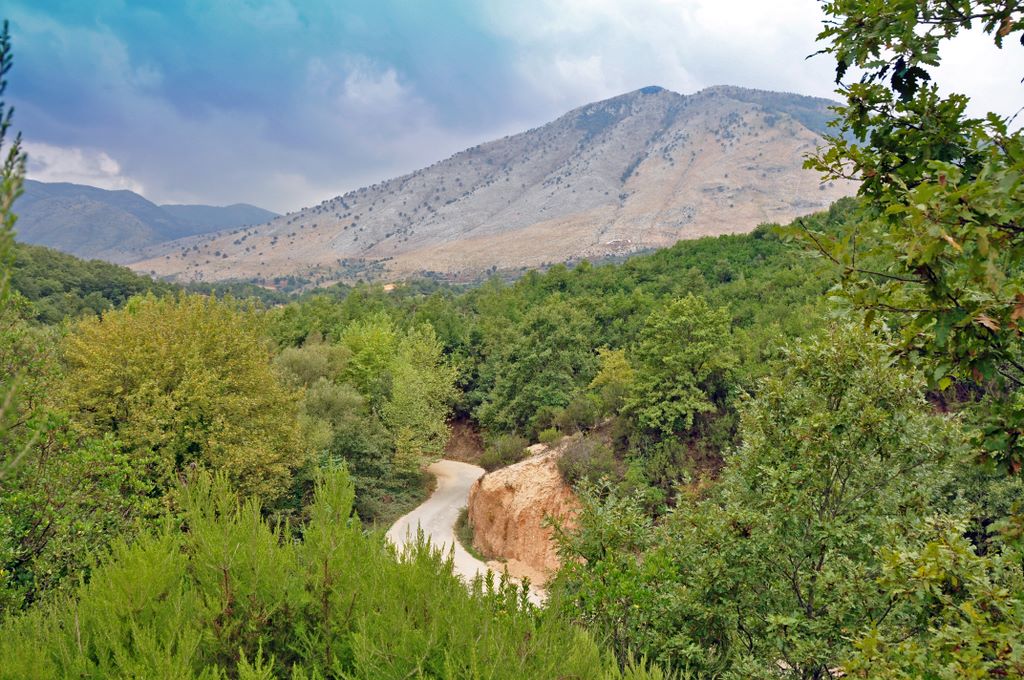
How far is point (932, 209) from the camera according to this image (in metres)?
2.83

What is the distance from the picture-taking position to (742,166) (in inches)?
7411

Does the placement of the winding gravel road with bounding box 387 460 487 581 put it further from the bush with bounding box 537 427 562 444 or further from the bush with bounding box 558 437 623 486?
the bush with bounding box 537 427 562 444

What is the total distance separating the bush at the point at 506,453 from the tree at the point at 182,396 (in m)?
11.8

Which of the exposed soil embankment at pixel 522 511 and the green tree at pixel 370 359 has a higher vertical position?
the green tree at pixel 370 359

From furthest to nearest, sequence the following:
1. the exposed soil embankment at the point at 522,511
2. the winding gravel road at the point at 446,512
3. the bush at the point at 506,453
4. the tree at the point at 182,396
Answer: the bush at the point at 506,453 → the winding gravel road at the point at 446,512 → the exposed soil embankment at the point at 522,511 → the tree at the point at 182,396

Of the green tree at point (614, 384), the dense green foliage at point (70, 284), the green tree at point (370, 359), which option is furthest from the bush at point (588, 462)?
the dense green foliage at point (70, 284)

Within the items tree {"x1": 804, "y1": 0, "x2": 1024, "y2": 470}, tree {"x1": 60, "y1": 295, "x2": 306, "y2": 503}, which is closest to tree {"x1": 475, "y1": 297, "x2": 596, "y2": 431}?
tree {"x1": 60, "y1": 295, "x2": 306, "y2": 503}

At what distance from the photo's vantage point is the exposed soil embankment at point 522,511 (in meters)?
23.2

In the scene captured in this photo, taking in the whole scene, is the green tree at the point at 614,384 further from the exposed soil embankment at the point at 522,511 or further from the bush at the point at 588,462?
the exposed soil embankment at the point at 522,511

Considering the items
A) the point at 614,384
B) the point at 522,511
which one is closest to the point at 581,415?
the point at 614,384

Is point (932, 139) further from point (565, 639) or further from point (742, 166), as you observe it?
point (742, 166)

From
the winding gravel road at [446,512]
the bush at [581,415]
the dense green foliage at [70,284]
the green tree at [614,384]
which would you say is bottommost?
the winding gravel road at [446,512]

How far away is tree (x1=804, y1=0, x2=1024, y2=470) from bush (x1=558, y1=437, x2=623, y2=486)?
19.8 m

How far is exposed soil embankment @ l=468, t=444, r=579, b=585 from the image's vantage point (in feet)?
76.1
